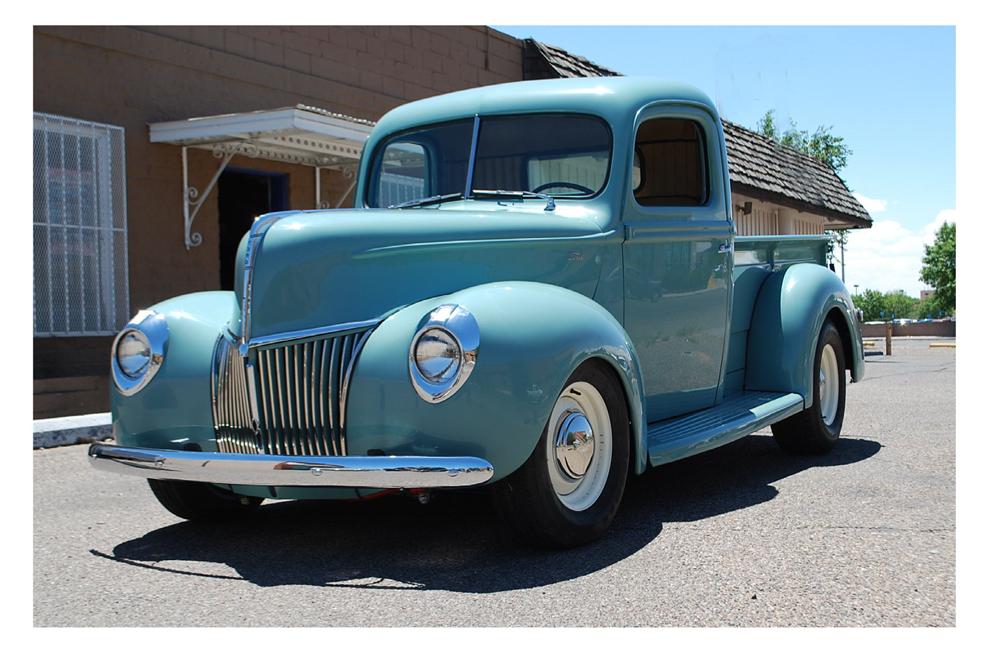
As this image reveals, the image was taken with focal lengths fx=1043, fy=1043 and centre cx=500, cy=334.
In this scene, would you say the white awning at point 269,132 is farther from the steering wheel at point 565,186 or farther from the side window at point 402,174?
the steering wheel at point 565,186

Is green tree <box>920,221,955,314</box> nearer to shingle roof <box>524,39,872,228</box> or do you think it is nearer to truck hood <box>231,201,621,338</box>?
shingle roof <box>524,39,872,228</box>

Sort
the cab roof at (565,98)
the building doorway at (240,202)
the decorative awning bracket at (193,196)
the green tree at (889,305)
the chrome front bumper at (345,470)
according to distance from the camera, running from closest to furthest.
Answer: the chrome front bumper at (345,470) < the cab roof at (565,98) < the decorative awning bracket at (193,196) < the building doorway at (240,202) < the green tree at (889,305)

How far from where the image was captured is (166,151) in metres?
9.56

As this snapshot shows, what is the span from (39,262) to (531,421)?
6334mm

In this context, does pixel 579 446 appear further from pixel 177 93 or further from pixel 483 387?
pixel 177 93

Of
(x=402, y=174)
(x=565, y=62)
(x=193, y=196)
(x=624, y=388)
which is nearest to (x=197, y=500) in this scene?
(x=624, y=388)

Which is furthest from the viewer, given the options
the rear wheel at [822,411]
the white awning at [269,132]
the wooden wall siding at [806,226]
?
the wooden wall siding at [806,226]

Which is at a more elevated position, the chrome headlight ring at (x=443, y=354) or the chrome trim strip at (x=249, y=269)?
the chrome trim strip at (x=249, y=269)

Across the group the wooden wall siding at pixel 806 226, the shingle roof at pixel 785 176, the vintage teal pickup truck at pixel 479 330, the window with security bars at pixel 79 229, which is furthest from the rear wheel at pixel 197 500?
the wooden wall siding at pixel 806 226

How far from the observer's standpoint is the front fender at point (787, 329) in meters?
5.69

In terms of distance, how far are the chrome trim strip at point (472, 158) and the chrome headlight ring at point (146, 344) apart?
1475 mm

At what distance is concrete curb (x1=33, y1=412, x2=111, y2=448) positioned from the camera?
7102 mm

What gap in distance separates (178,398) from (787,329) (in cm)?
332
